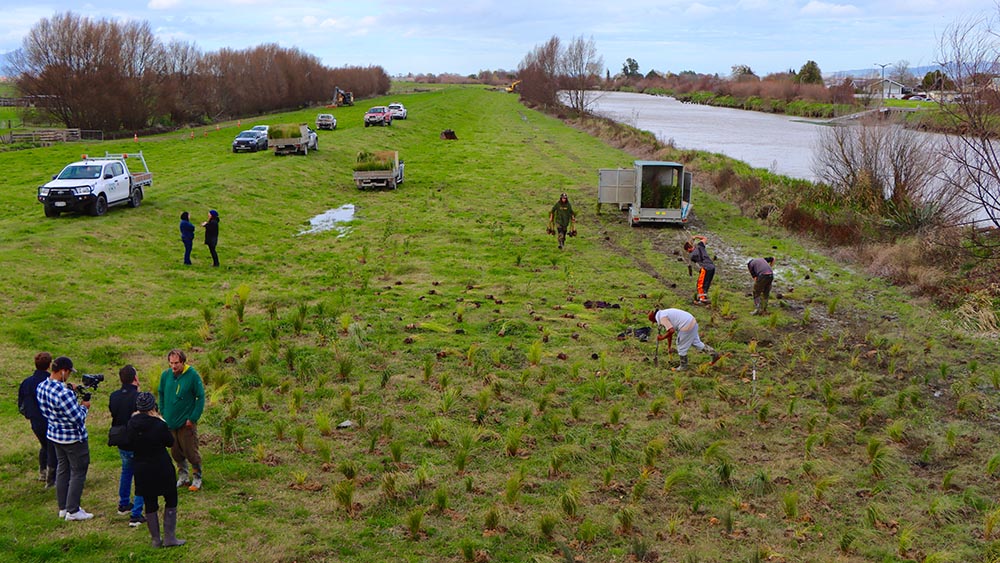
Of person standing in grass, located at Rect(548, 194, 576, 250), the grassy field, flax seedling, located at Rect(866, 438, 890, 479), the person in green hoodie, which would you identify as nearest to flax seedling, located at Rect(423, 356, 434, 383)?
the grassy field

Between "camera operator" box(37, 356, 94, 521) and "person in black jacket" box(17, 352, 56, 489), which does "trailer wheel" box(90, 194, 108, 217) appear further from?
"camera operator" box(37, 356, 94, 521)

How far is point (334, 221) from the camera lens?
3041 cm

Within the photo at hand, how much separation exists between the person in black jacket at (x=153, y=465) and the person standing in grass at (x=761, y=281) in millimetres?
13746

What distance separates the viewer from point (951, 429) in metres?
12.1

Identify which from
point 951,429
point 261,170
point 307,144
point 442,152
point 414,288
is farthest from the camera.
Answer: point 442,152

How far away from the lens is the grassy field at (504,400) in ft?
30.0

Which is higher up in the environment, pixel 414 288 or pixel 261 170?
pixel 261 170

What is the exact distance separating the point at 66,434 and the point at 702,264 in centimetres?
1412

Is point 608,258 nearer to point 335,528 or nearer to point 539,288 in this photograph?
point 539,288

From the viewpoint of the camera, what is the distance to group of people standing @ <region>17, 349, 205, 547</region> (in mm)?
8070

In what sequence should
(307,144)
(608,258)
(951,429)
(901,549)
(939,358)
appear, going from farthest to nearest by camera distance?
(307,144) → (608,258) → (939,358) → (951,429) → (901,549)

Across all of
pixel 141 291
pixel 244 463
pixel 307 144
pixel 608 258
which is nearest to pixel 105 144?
pixel 307 144

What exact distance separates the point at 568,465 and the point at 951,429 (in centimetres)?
637

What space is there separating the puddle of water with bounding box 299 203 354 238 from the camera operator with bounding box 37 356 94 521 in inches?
741
